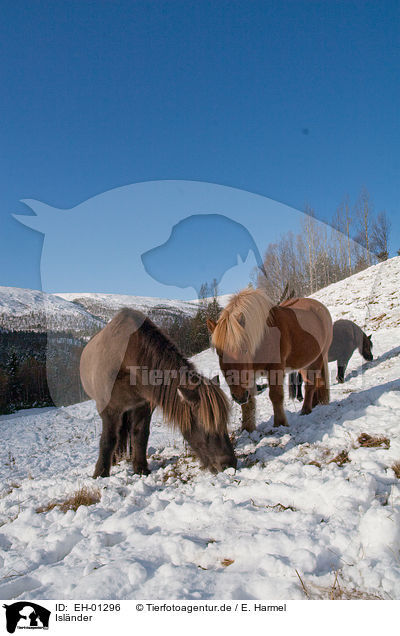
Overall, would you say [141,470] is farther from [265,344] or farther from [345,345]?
[345,345]

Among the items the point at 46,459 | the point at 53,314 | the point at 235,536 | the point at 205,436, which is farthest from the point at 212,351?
the point at 46,459

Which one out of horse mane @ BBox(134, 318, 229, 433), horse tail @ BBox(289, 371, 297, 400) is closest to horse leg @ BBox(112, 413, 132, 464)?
horse mane @ BBox(134, 318, 229, 433)

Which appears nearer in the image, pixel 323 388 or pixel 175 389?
pixel 175 389

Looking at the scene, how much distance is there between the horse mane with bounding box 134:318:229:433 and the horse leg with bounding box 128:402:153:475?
710mm

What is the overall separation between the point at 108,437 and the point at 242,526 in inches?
105

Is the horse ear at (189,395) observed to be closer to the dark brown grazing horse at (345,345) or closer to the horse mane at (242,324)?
the horse mane at (242,324)

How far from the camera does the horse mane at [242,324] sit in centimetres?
392

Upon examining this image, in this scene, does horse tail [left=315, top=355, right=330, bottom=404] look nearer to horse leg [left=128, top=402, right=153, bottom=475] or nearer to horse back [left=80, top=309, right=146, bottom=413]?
horse leg [left=128, top=402, right=153, bottom=475]

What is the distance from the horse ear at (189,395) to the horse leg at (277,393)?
1334 millimetres

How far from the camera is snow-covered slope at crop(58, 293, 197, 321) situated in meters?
5.25

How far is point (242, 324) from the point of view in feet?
13.3
